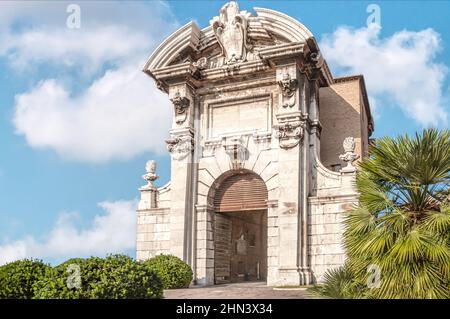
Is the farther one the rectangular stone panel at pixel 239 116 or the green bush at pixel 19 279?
the rectangular stone panel at pixel 239 116

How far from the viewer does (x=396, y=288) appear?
10664 mm

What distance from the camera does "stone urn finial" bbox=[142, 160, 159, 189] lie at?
23.7 m

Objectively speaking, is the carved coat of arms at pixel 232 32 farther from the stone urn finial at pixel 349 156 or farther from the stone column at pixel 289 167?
the stone urn finial at pixel 349 156

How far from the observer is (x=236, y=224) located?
25359 millimetres

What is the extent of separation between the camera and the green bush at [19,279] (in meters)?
12.8

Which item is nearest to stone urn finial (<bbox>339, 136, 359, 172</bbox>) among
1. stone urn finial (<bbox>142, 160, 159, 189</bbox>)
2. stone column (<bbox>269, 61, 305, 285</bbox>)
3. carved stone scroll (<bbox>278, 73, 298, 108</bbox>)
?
stone column (<bbox>269, 61, 305, 285</bbox>)

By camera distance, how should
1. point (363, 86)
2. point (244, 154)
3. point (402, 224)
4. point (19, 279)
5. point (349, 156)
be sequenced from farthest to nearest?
point (363, 86), point (244, 154), point (349, 156), point (19, 279), point (402, 224)

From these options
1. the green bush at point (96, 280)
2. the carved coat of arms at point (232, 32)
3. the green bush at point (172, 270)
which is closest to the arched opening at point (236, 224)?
the green bush at point (172, 270)

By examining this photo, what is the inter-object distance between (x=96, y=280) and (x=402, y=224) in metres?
6.61

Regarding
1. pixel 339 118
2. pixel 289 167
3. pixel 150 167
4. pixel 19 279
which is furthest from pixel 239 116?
pixel 19 279

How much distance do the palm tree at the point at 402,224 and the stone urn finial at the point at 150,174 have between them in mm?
12705

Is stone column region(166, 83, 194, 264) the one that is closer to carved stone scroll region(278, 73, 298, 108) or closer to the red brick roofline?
carved stone scroll region(278, 73, 298, 108)

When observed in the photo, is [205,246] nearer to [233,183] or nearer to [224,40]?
[233,183]
